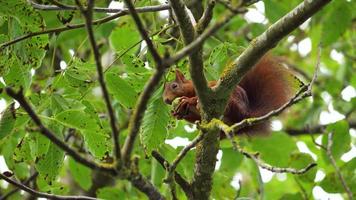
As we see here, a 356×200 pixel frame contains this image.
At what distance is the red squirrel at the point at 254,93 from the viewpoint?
3.31 meters

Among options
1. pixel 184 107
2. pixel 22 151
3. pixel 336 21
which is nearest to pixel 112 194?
pixel 184 107

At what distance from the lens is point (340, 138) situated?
11.6 ft

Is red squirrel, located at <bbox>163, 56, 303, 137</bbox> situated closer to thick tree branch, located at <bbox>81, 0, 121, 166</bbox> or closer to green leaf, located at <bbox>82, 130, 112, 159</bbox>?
green leaf, located at <bbox>82, 130, 112, 159</bbox>

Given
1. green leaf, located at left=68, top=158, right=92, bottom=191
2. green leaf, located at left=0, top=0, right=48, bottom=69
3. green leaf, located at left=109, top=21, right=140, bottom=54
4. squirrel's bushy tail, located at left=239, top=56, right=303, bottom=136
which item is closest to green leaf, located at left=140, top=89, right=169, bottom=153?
green leaf, located at left=0, top=0, right=48, bottom=69

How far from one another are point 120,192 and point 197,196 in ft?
2.78

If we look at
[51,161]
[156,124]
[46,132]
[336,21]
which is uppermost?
[336,21]

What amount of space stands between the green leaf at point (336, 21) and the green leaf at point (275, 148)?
0.69m

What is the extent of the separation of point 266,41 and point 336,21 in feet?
5.99

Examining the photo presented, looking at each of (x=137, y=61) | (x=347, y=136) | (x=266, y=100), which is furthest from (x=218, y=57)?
(x=347, y=136)

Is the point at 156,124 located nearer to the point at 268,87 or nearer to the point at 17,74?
the point at 17,74

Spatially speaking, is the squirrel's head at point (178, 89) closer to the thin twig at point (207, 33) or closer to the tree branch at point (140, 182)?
the tree branch at point (140, 182)

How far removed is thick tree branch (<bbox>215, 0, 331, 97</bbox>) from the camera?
6.84 ft

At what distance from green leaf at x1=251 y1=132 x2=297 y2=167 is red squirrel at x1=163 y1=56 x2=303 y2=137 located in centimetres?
71

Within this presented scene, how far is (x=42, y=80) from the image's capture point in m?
4.34
